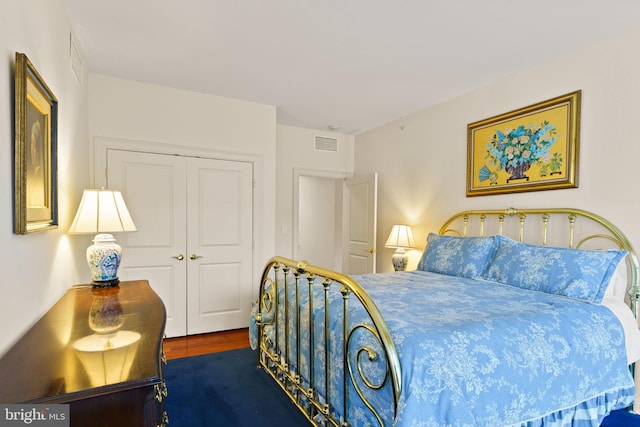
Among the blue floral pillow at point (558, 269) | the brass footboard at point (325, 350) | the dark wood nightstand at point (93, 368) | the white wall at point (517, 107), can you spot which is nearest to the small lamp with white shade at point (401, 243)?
the white wall at point (517, 107)

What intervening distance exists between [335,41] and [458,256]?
2.02m

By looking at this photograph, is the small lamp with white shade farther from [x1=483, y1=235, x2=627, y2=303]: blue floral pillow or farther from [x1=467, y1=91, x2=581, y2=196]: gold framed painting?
[x1=483, y1=235, x2=627, y2=303]: blue floral pillow

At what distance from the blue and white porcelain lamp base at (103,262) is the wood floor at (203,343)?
1.21 meters

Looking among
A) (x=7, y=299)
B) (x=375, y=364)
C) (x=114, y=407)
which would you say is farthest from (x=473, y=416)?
(x=7, y=299)

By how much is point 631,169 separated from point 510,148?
2.98 ft

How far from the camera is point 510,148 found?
3057 millimetres

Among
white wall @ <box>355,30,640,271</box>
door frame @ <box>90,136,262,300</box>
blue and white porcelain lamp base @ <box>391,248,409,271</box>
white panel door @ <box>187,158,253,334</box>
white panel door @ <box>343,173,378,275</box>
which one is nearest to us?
white wall @ <box>355,30,640,271</box>

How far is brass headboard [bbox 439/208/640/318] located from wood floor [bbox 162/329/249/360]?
8.50 ft

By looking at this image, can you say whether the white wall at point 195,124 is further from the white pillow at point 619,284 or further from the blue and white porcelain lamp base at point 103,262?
the white pillow at point 619,284

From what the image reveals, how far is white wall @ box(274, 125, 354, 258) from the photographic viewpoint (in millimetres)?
Result: 4641

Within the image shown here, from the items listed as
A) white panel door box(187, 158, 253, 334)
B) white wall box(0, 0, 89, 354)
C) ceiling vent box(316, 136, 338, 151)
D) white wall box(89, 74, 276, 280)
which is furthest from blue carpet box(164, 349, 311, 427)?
ceiling vent box(316, 136, 338, 151)

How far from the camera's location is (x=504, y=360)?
1.46 meters

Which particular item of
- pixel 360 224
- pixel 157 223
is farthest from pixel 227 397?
pixel 360 224

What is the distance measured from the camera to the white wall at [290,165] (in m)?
A: 4.64
